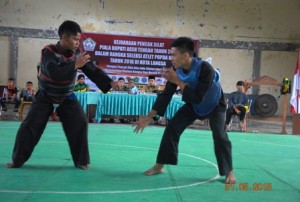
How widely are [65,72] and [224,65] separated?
515 inches

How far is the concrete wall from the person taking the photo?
15.1m

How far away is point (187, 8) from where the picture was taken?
15.8 m

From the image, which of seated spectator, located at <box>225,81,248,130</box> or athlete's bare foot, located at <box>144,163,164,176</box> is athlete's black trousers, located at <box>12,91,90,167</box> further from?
seated spectator, located at <box>225,81,248,130</box>

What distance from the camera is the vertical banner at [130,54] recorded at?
14.9 m

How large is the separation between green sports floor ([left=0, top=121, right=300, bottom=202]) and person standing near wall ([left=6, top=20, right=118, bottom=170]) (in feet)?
0.76

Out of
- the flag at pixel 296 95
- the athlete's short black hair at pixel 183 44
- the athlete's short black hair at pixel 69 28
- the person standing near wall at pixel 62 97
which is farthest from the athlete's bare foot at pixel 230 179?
the flag at pixel 296 95

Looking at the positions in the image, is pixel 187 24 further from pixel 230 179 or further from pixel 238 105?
pixel 230 179

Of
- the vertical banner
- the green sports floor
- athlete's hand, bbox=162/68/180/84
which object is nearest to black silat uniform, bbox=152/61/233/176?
the green sports floor

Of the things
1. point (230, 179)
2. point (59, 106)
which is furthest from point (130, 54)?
point (230, 179)

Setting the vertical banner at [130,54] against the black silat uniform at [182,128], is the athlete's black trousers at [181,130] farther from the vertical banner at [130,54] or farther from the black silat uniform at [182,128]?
the vertical banner at [130,54]

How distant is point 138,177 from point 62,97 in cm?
124

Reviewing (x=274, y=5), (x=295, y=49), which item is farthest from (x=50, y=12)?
(x=295, y=49)

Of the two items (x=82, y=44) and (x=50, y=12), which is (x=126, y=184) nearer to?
(x=82, y=44)

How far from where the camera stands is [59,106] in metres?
4.10
